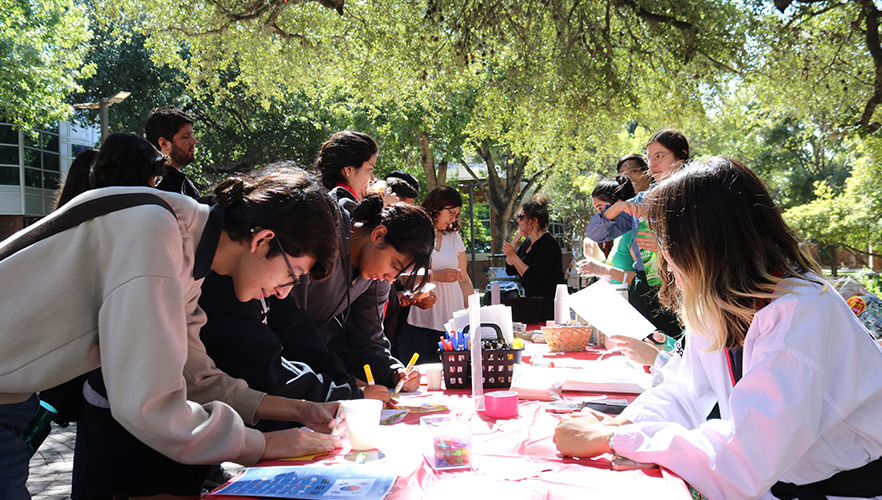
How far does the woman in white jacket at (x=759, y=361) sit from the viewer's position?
4.20 ft

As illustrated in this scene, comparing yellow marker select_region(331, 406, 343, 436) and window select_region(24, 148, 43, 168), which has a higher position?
window select_region(24, 148, 43, 168)

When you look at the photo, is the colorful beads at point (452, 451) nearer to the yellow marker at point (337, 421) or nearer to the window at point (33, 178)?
the yellow marker at point (337, 421)

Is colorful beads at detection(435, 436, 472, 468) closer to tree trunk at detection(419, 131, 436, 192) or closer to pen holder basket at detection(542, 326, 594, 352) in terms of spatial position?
pen holder basket at detection(542, 326, 594, 352)

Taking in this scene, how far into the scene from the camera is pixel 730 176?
4.75 feet

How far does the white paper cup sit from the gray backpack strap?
1512 mm

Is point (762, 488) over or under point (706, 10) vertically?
under

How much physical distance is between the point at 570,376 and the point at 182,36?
24.1ft

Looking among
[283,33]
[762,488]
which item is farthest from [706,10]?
[762,488]

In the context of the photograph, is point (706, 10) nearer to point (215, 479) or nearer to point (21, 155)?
point (215, 479)

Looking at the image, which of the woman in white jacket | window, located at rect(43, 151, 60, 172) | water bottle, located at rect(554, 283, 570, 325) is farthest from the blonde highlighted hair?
window, located at rect(43, 151, 60, 172)

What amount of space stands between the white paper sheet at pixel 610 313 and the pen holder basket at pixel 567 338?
0.59 m

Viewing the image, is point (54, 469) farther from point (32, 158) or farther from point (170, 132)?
point (32, 158)

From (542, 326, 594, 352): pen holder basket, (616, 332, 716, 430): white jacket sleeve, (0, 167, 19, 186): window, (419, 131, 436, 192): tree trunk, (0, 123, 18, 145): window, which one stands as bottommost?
(542, 326, 594, 352): pen holder basket

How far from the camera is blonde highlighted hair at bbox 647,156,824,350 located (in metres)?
1.41
